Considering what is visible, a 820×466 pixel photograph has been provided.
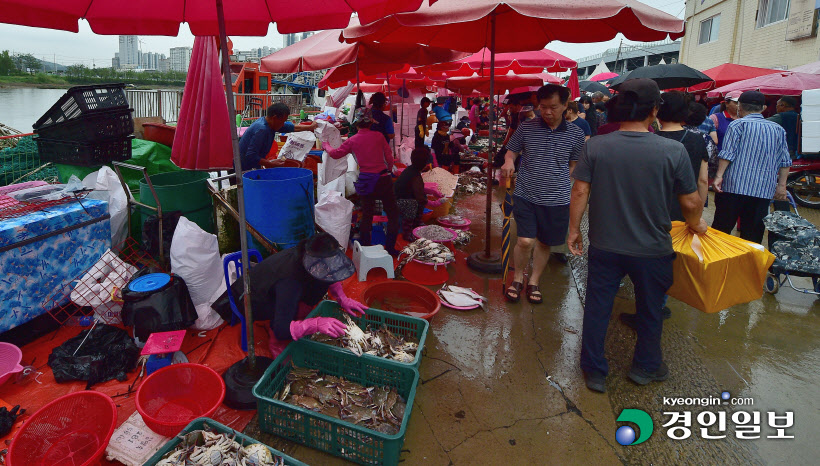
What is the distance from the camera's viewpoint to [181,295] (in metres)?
3.21

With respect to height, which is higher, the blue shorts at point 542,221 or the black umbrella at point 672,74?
the black umbrella at point 672,74

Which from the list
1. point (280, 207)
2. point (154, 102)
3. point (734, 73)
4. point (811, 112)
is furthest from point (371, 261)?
point (734, 73)

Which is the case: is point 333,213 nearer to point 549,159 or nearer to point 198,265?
point 198,265

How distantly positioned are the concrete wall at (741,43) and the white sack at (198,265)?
55.9 feet

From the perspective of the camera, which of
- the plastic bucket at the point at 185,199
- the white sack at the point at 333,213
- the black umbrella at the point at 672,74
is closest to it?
the plastic bucket at the point at 185,199

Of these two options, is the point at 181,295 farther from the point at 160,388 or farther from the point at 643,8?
the point at 643,8

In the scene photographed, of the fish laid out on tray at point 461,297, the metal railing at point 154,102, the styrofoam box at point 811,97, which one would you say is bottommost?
the fish laid out on tray at point 461,297

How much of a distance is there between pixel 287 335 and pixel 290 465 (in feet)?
2.79

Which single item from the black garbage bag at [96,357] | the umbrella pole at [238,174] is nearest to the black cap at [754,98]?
the umbrella pole at [238,174]

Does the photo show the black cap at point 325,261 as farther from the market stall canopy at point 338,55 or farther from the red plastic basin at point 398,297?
the market stall canopy at point 338,55

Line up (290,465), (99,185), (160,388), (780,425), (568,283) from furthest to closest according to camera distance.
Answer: (568,283), (99,185), (780,425), (160,388), (290,465)

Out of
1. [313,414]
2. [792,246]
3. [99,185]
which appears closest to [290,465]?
[313,414]

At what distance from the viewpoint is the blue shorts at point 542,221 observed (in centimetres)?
388

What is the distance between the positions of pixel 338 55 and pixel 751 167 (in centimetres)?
501
